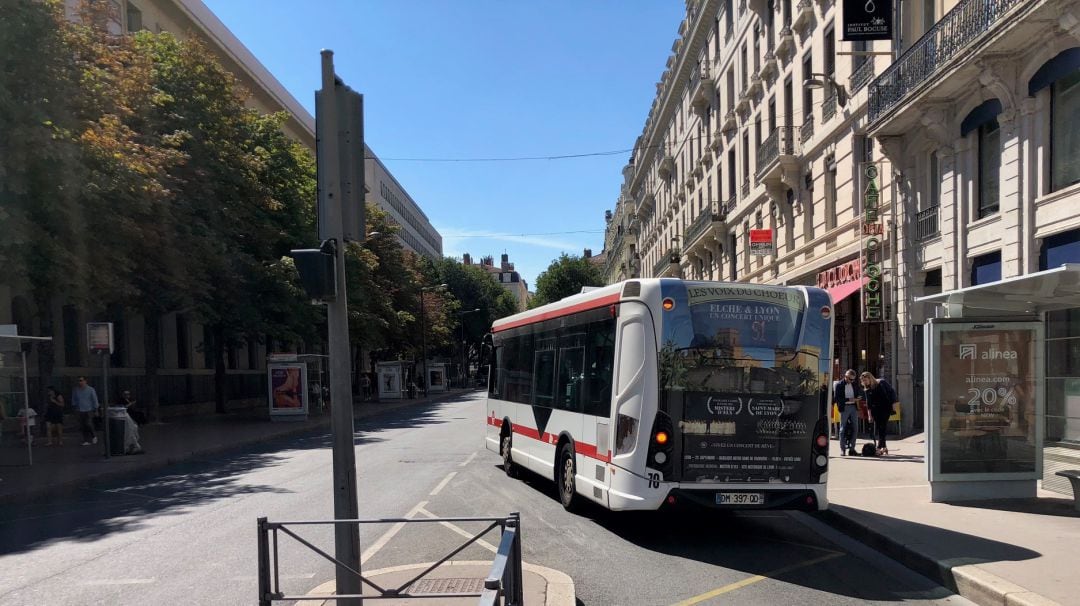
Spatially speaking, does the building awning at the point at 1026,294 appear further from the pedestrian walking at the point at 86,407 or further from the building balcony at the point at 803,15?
the pedestrian walking at the point at 86,407

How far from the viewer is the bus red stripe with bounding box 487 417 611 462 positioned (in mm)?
8812

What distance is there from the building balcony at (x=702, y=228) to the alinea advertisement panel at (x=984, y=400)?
1050 inches

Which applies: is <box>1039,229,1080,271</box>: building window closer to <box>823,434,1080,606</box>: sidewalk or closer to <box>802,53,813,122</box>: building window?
<box>823,434,1080,606</box>: sidewalk

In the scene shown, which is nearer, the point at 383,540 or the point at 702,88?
the point at 383,540

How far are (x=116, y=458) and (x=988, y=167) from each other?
1906cm

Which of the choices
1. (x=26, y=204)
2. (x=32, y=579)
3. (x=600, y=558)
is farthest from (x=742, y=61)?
(x=32, y=579)

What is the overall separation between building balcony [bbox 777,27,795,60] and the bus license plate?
69.8 feet

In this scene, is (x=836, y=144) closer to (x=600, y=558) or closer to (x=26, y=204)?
(x=600, y=558)

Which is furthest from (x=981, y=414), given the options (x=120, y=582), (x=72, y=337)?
(x=72, y=337)

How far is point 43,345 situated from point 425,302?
3904 centimetres

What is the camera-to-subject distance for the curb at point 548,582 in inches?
227

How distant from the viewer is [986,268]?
15.4 m

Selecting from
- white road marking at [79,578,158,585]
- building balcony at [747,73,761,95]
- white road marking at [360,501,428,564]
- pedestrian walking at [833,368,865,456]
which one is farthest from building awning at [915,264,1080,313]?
building balcony at [747,73,761,95]

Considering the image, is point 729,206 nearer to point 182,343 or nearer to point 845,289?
point 845,289
